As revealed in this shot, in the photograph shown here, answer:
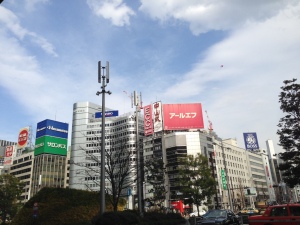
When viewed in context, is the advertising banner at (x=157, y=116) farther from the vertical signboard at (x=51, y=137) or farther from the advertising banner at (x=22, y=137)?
the advertising banner at (x=22, y=137)

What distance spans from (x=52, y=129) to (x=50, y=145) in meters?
4.85

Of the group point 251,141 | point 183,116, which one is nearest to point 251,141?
point 251,141

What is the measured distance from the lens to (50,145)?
8431cm

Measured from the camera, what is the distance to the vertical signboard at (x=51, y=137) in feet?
273

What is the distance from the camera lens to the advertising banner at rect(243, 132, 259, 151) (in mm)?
109750

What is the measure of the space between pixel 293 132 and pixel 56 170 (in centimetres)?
9967

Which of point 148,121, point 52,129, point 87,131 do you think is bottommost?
point 52,129

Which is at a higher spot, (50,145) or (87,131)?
(87,131)

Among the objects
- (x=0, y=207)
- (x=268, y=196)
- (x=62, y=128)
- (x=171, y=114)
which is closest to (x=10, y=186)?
(x=0, y=207)

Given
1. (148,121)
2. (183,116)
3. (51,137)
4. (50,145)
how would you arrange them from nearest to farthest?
1. (50,145)
2. (51,137)
3. (183,116)
4. (148,121)

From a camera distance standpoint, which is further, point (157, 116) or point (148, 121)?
point (148, 121)

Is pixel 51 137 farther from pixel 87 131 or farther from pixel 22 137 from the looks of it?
pixel 87 131

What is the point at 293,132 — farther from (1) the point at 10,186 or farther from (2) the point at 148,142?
(2) the point at 148,142

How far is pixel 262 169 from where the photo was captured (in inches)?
5271
